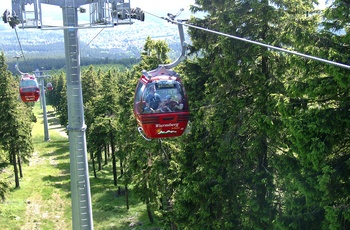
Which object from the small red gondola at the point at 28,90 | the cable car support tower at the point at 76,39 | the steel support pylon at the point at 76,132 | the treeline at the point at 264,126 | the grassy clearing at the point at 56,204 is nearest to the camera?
Answer: the cable car support tower at the point at 76,39

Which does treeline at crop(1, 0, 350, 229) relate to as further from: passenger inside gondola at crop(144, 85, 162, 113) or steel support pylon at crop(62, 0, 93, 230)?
steel support pylon at crop(62, 0, 93, 230)

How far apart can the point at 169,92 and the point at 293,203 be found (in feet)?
14.0

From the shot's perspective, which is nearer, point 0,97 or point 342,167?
point 342,167

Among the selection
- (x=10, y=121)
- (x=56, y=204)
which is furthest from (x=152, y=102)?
(x=10, y=121)

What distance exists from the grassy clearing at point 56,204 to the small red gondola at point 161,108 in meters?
19.9

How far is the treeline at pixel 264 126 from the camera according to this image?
32.7 feet

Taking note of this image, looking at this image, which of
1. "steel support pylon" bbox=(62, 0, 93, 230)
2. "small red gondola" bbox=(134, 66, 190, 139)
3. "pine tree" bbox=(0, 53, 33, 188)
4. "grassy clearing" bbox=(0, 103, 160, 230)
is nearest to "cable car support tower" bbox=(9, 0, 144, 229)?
"steel support pylon" bbox=(62, 0, 93, 230)

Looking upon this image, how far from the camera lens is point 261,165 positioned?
14.6 m

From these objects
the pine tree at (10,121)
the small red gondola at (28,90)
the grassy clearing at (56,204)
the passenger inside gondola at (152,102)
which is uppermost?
the passenger inside gondola at (152,102)

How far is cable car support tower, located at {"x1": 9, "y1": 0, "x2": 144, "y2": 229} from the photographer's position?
8.96 m

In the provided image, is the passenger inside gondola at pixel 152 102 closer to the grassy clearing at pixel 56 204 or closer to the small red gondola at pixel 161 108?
the small red gondola at pixel 161 108

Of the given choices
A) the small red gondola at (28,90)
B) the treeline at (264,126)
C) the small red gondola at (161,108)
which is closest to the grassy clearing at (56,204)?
the small red gondola at (28,90)

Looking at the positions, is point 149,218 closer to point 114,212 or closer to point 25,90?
point 114,212

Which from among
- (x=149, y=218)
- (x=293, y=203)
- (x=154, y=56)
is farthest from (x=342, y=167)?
(x=149, y=218)
